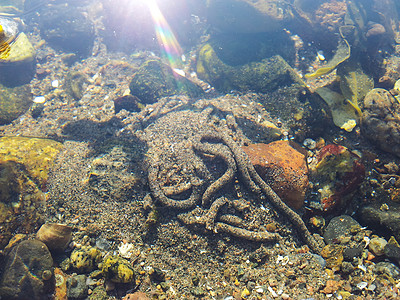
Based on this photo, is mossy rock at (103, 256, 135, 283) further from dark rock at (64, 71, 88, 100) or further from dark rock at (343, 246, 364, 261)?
dark rock at (64, 71, 88, 100)

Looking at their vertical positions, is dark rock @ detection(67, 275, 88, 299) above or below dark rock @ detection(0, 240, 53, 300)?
below

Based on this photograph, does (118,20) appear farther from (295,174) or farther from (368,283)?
(368,283)

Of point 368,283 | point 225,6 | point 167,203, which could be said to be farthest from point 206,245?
point 225,6

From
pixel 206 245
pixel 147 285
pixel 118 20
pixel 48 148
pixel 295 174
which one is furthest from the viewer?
pixel 118 20

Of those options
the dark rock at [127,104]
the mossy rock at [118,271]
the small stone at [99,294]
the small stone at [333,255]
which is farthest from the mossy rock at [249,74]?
the small stone at [99,294]

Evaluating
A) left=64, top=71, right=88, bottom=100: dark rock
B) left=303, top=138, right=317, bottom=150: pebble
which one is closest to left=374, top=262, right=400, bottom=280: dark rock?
left=303, top=138, right=317, bottom=150: pebble
